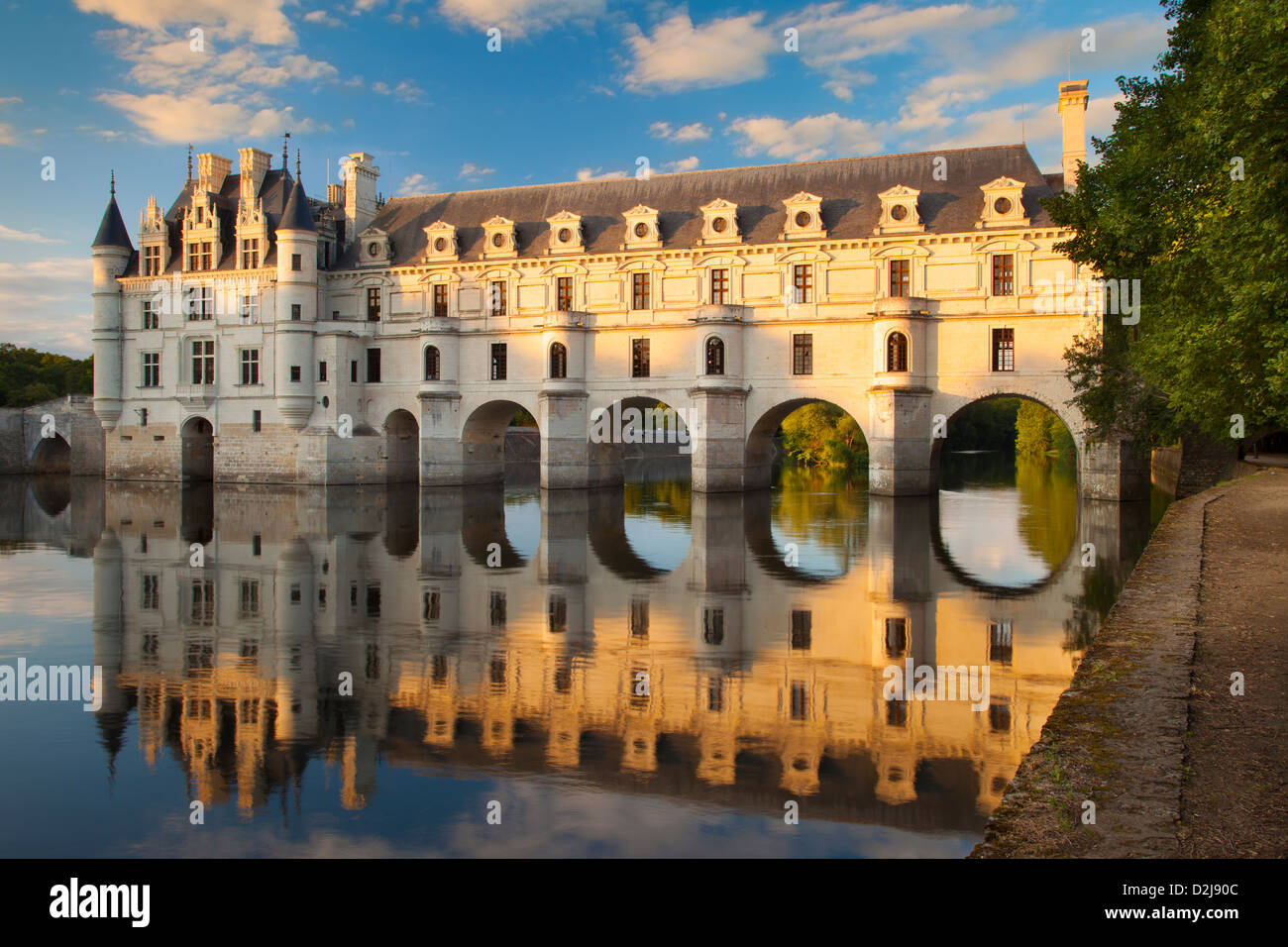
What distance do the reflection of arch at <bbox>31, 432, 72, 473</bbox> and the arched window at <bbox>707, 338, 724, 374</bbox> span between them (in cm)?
4152

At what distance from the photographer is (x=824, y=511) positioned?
34.4 metres

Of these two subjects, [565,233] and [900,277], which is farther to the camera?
[565,233]

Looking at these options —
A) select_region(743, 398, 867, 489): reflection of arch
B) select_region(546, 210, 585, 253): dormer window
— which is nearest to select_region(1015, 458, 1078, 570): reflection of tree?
select_region(743, 398, 867, 489): reflection of arch

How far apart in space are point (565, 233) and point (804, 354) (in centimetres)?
1249

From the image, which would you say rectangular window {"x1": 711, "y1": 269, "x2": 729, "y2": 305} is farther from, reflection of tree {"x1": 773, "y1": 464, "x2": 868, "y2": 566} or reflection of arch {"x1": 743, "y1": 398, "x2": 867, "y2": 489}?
reflection of tree {"x1": 773, "y1": 464, "x2": 868, "y2": 566}

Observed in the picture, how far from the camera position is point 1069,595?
1764 centimetres

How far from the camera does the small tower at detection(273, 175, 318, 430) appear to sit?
146 ft

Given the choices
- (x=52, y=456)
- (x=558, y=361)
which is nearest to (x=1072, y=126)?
(x=558, y=361)

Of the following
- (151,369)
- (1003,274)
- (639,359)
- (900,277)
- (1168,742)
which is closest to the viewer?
(1168,742)

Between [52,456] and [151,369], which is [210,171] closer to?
[151,369]

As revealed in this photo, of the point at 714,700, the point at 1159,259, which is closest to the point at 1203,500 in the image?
the point at 1159,259
